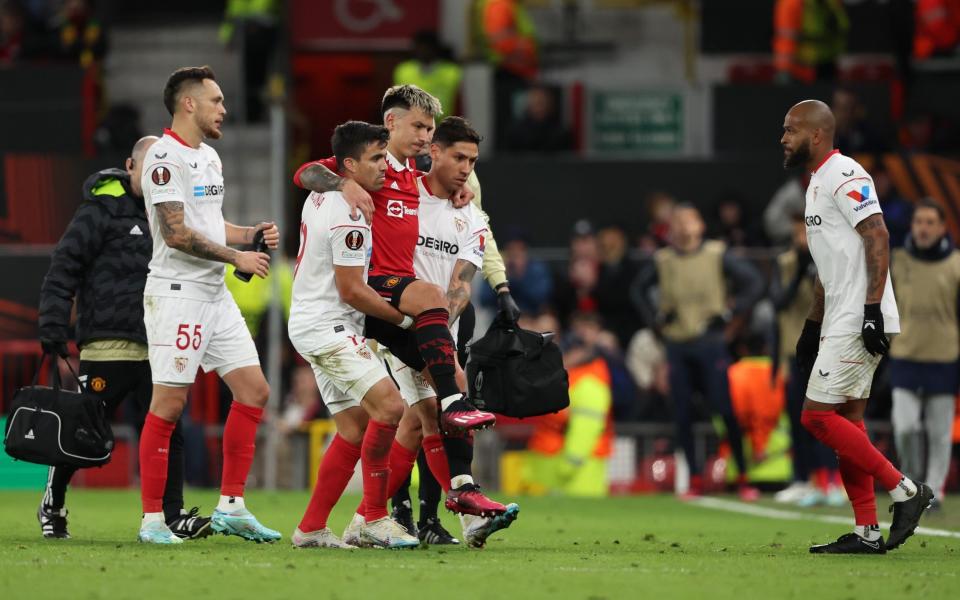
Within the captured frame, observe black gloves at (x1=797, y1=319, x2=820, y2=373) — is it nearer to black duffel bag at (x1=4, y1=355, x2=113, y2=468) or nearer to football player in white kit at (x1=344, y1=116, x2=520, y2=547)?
football player in white kit at (x1=344, y1=116, x2=520, y2=547)

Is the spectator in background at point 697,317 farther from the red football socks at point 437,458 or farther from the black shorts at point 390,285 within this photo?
the black shorts at point 390,285

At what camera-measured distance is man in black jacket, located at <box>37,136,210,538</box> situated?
376 inches

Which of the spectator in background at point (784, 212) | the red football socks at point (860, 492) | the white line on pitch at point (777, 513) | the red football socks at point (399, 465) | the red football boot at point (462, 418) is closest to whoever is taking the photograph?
the red football boot at point (462, 418)

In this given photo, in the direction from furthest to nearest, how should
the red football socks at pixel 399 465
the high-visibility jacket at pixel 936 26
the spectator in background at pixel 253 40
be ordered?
1. the spectator in background at pixel 253 40
2. the high-visibility jacket at pixel 936 26
3. the red football socks at pixel 399 465

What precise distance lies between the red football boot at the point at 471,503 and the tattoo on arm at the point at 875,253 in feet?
6.79

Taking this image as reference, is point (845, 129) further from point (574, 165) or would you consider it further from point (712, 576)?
point (712, 576)

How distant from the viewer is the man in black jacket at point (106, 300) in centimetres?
954

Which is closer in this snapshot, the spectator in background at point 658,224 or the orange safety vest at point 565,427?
the orange safety vest at point 565,427

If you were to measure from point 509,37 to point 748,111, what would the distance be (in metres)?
2.95

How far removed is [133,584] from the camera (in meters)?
7.07

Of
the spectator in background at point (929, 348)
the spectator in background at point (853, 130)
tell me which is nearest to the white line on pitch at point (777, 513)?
the spectator in background at point (929, 348)

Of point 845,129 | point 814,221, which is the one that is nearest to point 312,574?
point 814,221

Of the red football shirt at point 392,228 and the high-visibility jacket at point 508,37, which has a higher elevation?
the high-visibility jacket at point 508,37

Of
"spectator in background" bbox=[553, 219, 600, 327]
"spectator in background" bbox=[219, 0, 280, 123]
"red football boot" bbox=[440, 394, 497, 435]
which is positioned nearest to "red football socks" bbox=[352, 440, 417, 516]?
"red football boot" bbox=[440, 394, 497, 435]
